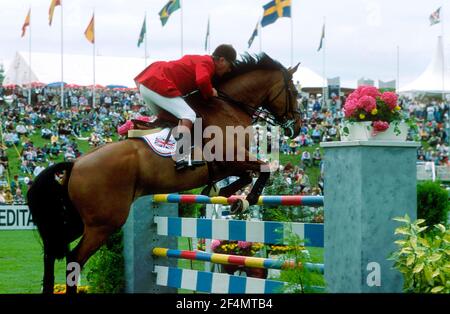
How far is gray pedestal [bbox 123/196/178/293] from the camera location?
23.9ft

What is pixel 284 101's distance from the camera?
7340 millimetres

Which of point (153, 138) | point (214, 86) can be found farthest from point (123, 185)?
point (214, 86)

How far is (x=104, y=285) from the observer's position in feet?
24.2

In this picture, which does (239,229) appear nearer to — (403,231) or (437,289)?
(403,231)

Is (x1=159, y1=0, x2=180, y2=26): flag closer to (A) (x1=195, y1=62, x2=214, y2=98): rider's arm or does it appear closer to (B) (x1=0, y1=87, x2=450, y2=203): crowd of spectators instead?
(B) (x1=0, y1=87, x2=450, y2=203): crowd of spectators

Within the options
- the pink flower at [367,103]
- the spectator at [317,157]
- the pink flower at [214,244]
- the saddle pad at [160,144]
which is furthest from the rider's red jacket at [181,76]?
the spectator at [317,157]

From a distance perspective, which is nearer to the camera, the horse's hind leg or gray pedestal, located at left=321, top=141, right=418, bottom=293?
gray pedestal, located at left=321, top=141, right=418, bottom=293

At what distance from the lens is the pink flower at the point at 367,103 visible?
4.98m

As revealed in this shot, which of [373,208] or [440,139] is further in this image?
[440,139]

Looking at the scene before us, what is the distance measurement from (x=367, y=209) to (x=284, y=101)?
291 centimetres

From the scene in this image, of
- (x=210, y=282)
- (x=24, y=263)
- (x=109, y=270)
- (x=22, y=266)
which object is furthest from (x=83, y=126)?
(x=210, y=282)

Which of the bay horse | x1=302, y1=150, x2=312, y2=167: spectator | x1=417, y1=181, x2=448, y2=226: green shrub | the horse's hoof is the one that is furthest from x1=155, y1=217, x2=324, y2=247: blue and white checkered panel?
x1=302, y1=150, x2=312, y2=167: spectator
